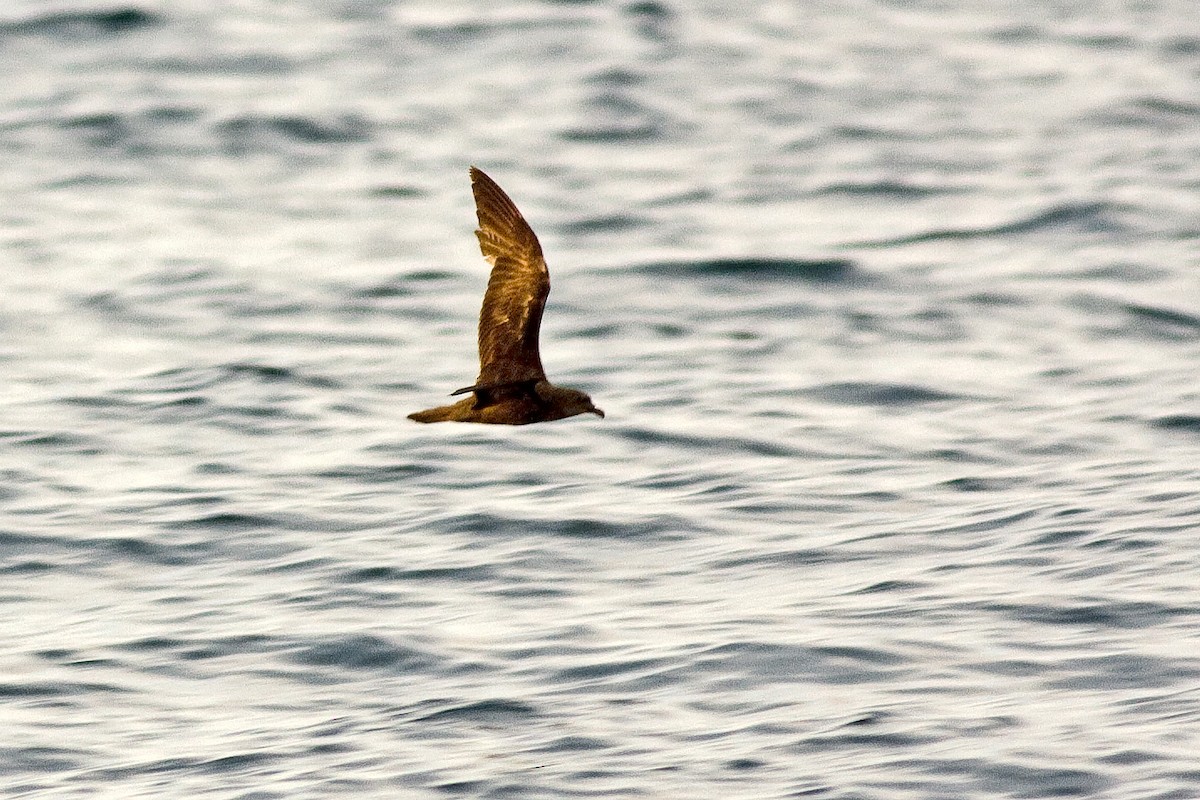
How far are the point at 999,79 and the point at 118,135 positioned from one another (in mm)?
9995

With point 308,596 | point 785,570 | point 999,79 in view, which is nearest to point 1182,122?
point 999,79

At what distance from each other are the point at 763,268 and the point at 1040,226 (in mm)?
2939

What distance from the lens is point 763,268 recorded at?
1925cm

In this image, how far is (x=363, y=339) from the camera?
1728cm

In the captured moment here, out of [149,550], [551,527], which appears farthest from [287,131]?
[551,527]

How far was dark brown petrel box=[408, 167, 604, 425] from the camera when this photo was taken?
10203mm

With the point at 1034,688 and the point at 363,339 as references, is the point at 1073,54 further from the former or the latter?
the point at 1034,688

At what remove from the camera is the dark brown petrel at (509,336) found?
402 inches

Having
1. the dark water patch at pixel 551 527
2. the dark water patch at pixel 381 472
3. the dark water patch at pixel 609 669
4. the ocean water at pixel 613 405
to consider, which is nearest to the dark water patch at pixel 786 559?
the ocean water at pixel 613 405

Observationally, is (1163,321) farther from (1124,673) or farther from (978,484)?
(1124,673)

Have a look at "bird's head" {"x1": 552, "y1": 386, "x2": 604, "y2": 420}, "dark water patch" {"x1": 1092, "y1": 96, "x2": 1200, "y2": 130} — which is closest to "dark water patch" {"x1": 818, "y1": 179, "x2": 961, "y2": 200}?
"dark water patch" {"x1": 1092, "y1": 96, "x2": 1200, "y2": 130}

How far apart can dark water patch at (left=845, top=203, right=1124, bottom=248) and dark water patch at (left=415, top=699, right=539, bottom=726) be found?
394 inches

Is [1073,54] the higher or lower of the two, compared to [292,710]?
higher

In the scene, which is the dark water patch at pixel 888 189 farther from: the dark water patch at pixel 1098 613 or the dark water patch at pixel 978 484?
the dark water patch at pixel 1098 613
